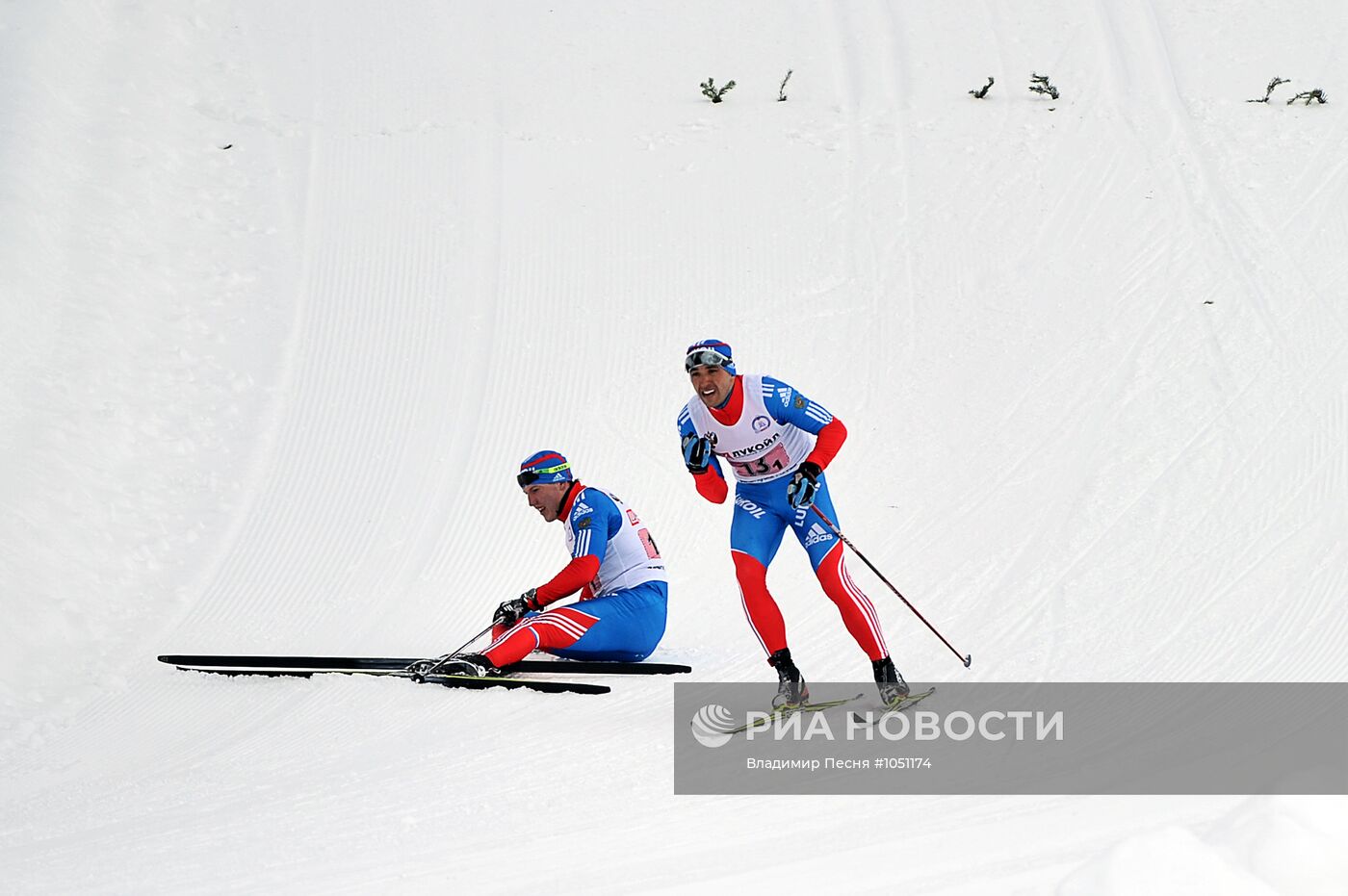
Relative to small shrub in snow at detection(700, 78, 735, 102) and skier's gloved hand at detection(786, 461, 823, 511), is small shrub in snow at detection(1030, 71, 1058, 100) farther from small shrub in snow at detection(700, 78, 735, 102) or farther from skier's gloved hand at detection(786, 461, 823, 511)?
skier's gloved hand at detection(786, 461, 823, 511)

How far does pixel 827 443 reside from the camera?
573 centimetres

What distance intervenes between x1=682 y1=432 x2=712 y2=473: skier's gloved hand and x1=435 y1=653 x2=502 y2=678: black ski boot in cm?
142

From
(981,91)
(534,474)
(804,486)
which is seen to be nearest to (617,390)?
(534,474)

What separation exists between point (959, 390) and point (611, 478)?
2.87 meters

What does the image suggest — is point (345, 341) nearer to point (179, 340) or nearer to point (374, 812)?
point (179, 340)

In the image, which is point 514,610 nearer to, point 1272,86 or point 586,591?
point 586,591

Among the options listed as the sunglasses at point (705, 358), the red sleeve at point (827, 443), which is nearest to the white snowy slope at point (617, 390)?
the red sleeve at point (827, 443)

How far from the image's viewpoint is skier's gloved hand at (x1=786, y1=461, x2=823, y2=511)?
18.2 feet

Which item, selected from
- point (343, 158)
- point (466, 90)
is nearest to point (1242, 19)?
point (466, 90)

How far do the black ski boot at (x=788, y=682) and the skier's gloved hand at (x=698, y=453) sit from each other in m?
0.86

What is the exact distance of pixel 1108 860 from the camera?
2.96 metres

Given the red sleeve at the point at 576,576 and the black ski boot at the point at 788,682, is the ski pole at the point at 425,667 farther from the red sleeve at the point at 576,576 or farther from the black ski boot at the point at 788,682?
the black ski boot at the point at 788,682

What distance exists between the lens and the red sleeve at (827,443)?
5676mm

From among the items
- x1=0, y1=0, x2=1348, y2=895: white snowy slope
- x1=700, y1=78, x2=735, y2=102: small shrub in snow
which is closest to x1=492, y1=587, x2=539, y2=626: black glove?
x1=0, y1=0, x2=1348, y2=895: white snowy slope
